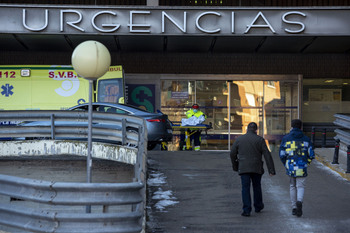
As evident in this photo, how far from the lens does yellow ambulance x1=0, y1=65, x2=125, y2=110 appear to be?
17.9 metres

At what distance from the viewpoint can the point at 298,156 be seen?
30.7 feet

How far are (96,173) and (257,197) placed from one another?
4.79 metres

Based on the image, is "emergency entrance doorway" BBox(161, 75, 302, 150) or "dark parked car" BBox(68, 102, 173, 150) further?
"emergency entrance doorway" BBox(161, 75, 302, 150)

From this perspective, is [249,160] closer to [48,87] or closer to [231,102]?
[48,87]

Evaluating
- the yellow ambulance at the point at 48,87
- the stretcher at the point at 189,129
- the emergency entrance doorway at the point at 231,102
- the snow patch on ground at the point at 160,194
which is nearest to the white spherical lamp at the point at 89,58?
the snow patch on ground at the point at 160,194

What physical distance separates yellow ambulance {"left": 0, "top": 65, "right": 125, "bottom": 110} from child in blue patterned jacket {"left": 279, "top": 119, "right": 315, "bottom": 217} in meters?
9.21

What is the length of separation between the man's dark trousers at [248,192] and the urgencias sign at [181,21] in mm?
10419

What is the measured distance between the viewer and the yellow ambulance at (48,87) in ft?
58.7

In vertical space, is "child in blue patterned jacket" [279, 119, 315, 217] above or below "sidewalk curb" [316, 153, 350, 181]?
above

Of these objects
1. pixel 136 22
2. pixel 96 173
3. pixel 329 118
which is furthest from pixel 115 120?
pixel 329 118

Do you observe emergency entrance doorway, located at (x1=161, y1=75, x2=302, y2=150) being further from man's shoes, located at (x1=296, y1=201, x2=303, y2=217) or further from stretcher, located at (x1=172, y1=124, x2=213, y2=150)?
man's shoes, located at (x1=296, y1=201, x2=303, y2=217)

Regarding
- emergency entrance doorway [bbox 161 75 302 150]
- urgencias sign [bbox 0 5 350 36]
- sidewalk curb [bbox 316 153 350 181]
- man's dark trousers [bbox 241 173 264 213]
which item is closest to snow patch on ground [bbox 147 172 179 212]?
man's dark trousers [bbox 241 173 264 213]

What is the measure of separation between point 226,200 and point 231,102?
1115 cm

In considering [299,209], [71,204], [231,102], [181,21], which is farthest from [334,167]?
[71,204]
